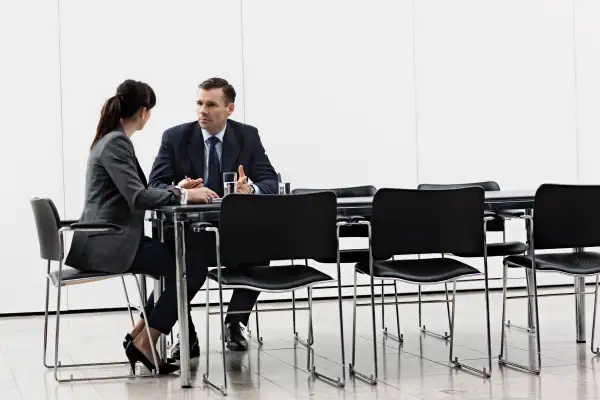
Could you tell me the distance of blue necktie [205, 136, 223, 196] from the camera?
5246mm

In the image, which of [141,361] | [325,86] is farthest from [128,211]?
[325,86]

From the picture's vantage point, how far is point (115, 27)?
6.98m

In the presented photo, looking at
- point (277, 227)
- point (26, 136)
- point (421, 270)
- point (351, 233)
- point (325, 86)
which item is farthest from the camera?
point (325, 86)

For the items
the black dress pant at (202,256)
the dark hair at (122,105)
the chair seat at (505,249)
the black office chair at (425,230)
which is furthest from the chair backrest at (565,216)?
the dark hair at (122,105)

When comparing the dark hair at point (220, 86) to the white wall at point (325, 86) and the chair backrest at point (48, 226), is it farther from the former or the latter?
the white wall at point (325, 86)

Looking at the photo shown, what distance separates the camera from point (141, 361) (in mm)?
4438

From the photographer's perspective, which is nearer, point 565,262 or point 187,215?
point 187,215

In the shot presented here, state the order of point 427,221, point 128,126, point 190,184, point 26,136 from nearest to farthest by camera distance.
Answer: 1. point 427,221
2. point 190,184
3. point 128,126
4. point 26,136

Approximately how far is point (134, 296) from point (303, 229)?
10.5ft

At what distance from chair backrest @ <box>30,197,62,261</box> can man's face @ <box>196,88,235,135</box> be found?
1.07 metres

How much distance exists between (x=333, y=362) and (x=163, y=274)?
38.6 inches

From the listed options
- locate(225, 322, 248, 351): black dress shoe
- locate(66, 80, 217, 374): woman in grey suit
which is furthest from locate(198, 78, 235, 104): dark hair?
locate(225, 322, 248, 351): black dress shoe

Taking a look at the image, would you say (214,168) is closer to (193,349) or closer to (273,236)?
(193,349)

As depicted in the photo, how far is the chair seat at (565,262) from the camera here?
14.7 ft
